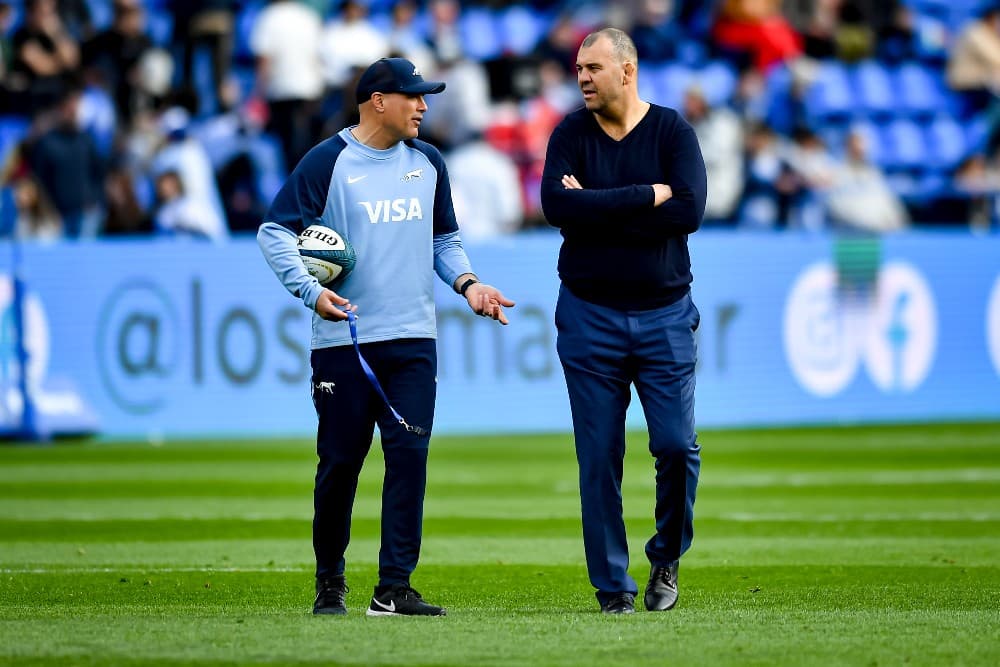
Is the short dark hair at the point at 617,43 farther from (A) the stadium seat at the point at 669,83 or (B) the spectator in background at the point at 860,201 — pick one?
(A) the stadium seat at the point at 669,83

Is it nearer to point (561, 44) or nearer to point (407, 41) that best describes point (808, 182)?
point (561, 44)

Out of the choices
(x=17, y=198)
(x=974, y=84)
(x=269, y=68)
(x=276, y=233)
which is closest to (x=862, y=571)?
(x=276, y=233)

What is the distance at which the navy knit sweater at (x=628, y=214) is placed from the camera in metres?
7.63

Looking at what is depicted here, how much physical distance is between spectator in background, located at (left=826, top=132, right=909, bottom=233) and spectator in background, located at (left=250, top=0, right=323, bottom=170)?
5872 millimetres

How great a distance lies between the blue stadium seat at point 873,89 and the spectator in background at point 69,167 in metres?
10.6

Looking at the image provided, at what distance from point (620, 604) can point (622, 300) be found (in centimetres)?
125

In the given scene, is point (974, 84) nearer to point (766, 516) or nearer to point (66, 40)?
point (66, 40)

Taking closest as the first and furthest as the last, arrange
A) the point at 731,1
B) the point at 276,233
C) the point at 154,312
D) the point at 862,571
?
1. the point at 276,233
2. the point at 862,571
3. the point at 154,312
4. the point at 731,1

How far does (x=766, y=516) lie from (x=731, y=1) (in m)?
13.6

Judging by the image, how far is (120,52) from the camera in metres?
21.2

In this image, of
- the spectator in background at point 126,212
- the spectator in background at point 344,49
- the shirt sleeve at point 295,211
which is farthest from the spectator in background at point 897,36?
the shirt sleeve at point 295,211

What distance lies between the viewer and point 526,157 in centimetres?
2070

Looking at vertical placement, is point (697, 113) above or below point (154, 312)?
above

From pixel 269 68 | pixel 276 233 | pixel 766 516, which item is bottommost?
pixel 766 516
